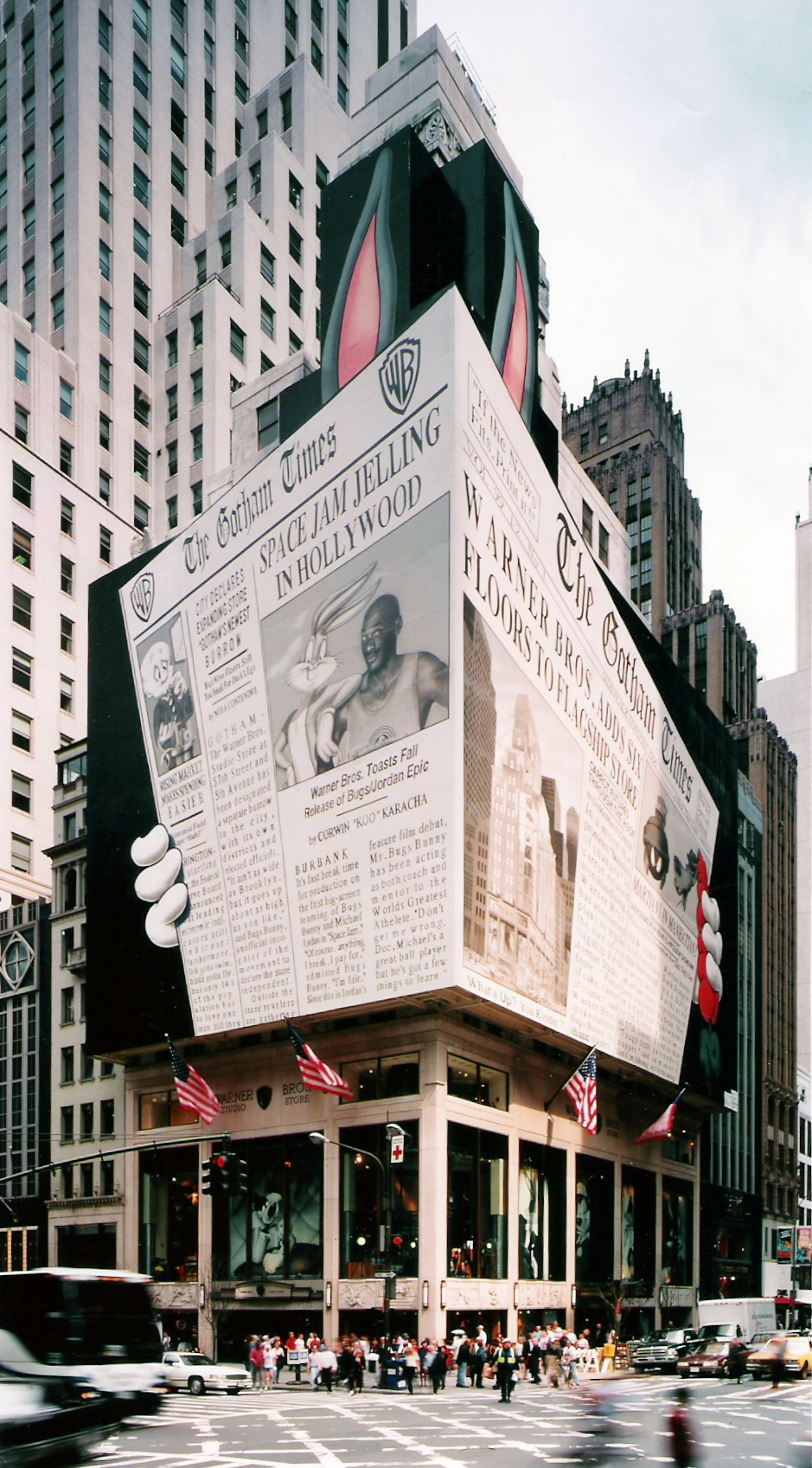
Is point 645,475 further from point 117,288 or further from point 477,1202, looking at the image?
point 477,1202

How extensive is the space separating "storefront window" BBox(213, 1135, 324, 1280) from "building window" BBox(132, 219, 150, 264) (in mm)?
73493

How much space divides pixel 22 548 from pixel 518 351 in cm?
4416

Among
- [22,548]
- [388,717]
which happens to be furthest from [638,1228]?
[22,548]

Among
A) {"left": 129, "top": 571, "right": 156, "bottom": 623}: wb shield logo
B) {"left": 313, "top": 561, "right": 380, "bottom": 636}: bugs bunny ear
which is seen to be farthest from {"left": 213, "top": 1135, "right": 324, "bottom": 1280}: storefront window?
{"left": 129, "top": 571, "right": 156, "bottom": 623}: wb shield logo

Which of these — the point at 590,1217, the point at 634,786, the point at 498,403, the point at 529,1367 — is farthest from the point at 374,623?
the point at 590,1217

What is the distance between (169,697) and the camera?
69.0m

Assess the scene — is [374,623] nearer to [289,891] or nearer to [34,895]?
[289,891]

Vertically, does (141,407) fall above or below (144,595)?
above

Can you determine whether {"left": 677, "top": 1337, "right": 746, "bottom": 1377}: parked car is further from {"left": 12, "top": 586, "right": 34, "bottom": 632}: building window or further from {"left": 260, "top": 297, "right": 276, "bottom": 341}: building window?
{"left": 260, "top": 297, "right": 276, "bottom": 341}: building window

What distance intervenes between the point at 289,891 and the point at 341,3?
106 meters

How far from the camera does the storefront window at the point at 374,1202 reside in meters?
57.2

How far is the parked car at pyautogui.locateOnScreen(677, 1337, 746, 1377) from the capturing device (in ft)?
169

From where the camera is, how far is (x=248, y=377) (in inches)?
4397

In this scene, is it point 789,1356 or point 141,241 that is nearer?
point 789,1356
